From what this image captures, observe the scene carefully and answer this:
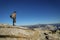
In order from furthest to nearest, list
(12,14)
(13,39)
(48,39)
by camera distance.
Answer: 1. (12,14)
2. (48,39)
3. (13,39)

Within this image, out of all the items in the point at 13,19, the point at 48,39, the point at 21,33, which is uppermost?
the point at 13,19

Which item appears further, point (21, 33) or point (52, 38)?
point (52, 38)

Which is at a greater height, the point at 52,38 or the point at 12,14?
the point at 12,14

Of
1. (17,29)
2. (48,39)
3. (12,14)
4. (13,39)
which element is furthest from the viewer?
(12,14)

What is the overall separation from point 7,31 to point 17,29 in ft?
3.72

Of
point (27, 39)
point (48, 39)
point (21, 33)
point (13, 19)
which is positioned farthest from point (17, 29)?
point (13, 19)

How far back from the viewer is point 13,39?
1224 cm

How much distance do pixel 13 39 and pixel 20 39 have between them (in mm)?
714

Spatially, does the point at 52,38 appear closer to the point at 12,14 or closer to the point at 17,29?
the point at 17,29

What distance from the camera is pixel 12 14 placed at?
1880 centimetres

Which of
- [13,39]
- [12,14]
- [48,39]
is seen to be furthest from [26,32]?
[12,14]

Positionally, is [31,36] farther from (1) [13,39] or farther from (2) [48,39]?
(2) [48,39]

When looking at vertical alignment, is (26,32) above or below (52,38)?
above

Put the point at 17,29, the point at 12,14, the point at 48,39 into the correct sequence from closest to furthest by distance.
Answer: the point at 17,29, the point at 48,39, the point at 12,14
